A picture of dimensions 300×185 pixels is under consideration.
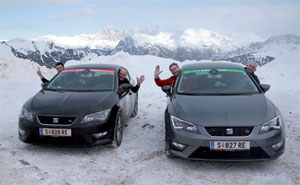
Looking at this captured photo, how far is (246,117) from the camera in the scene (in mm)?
4316

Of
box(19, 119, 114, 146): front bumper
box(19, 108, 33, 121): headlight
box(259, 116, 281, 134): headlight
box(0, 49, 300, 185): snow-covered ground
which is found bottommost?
box(0, 49, 300, 185): snow-covered ground

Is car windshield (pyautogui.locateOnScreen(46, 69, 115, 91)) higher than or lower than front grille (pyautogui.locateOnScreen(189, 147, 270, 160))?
higher

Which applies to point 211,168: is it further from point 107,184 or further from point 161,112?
point 161,112

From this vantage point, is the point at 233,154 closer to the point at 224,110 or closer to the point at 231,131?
the point at 231,131

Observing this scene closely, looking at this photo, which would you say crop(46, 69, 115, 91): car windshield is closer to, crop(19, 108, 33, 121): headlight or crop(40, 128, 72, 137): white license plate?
crop(19, 108, 33, 121): headlight

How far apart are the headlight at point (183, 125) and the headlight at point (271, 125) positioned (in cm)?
92

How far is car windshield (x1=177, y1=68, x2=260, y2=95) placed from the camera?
5301mm

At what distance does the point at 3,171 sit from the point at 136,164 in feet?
6.23

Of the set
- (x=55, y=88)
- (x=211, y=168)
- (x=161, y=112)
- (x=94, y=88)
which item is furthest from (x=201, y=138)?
(x=161, y=112)

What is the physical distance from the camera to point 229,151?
4.17m

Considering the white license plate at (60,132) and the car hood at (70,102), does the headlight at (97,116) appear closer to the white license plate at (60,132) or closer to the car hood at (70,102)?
the car hood at (70,102)

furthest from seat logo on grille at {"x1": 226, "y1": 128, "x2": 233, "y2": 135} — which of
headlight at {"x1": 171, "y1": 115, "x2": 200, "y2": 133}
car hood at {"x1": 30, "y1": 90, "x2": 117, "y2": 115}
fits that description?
car hood at {"x1": 30, "y1": 90, "x2": 117, "y2": 115}

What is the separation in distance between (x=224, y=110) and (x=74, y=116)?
2.32m

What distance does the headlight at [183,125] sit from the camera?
14.1ft
